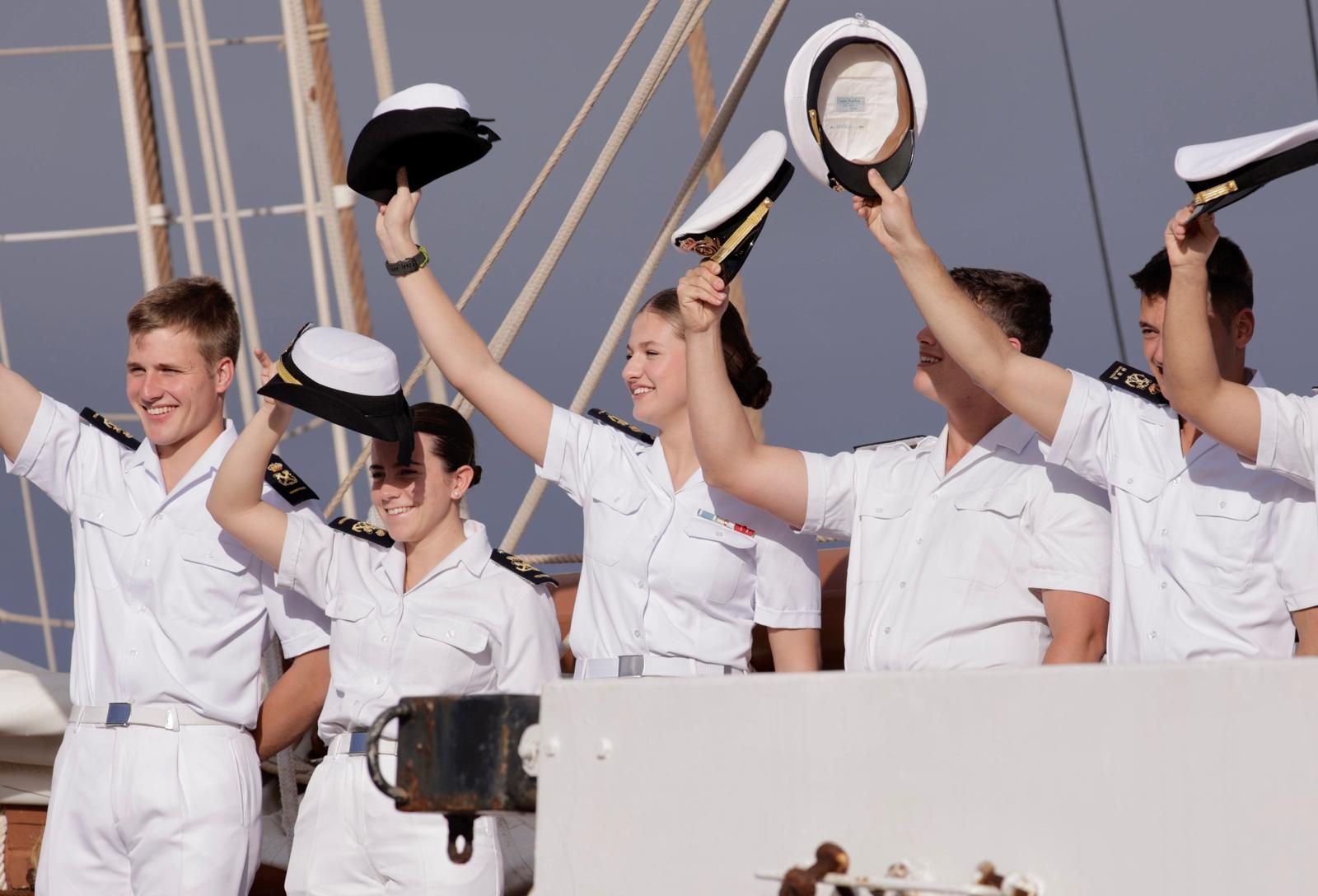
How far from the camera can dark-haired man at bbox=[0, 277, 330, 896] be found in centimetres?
287

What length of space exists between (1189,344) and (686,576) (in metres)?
0.96

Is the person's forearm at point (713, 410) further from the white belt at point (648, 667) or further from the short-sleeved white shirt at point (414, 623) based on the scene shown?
the short-sleeved white shirt at point (414, 623)

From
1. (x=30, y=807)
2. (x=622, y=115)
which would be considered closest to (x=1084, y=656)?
(x=622, y=115)

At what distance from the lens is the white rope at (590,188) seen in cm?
378

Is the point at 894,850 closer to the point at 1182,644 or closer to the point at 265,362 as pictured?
the point at 1182,644

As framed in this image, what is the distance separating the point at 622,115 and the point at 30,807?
6.60 ft

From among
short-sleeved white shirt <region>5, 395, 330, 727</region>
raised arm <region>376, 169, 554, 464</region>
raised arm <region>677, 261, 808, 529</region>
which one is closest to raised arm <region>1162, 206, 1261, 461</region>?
raised arm <region>677, 261, 808, 529</region>

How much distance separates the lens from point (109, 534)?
9.98 feet

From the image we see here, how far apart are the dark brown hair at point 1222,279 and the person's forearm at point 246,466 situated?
57.1 inches

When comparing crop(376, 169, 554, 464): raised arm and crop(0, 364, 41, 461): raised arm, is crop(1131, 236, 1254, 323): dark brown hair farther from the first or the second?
crop(0, 364, 41, 461): raised arm

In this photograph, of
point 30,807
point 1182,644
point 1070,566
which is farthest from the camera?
point 30,807

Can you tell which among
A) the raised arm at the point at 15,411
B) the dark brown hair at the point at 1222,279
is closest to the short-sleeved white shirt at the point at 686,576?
the dark brown hair at the point at 1222,279

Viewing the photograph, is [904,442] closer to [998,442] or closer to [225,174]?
[998,442]

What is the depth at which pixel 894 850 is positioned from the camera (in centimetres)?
147
